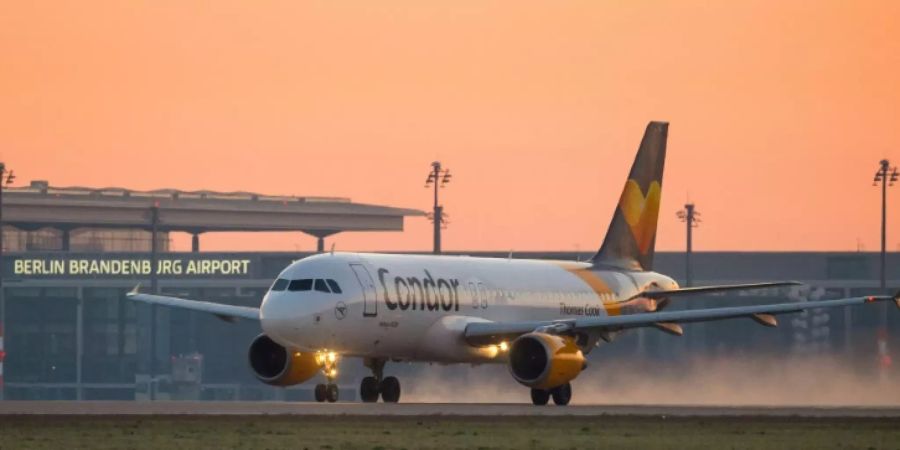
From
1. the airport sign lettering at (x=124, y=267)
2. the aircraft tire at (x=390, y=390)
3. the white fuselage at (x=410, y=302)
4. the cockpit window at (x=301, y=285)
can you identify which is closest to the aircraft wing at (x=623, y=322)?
the white fuselage at (x=410, y=302)

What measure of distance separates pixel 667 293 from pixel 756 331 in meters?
43.8

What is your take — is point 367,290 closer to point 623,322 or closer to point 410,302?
point 410,302

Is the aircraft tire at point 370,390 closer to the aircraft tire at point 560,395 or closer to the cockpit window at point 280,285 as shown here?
the cockpit window at point 280,285

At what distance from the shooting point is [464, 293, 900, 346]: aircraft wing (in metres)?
60.7

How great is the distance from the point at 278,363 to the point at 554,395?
7699mm

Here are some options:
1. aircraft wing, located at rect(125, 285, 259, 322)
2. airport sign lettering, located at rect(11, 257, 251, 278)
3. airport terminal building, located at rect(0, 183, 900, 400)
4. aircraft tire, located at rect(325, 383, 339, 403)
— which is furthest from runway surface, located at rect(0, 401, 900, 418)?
airport sign lettering, located at rect(11, 257, 251, 278)

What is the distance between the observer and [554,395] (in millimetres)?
61469

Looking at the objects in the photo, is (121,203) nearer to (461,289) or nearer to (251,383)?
(251,383)

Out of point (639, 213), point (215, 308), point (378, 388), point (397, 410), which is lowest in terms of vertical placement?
point (378, 388)

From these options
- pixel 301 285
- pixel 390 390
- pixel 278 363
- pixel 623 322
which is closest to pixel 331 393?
pixel 301 285

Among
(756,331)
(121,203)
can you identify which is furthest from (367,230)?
(756,331)

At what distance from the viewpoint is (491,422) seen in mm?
45688

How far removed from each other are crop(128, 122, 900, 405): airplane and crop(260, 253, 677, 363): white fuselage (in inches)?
1.2

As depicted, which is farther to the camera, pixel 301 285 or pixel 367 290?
pixel 367 290
